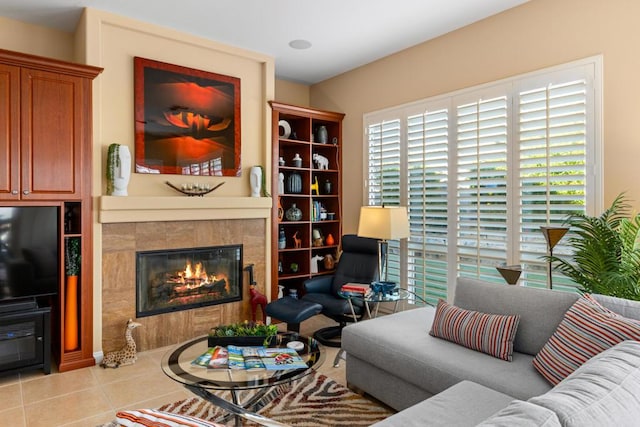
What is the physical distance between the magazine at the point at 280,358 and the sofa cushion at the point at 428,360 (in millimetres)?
517

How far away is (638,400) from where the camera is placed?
3.75 feet

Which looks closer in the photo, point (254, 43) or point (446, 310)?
point (446, 310)

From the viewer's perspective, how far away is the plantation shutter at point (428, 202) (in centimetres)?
402

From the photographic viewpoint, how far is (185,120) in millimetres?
3961

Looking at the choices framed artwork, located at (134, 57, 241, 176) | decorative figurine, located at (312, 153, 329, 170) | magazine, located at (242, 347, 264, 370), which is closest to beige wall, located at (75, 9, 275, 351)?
framed artwork, located at (134, 57, 241, 176)

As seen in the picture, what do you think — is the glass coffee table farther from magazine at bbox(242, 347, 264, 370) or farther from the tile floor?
the tile floor

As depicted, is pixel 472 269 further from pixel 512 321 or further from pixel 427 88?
pixel 427 88

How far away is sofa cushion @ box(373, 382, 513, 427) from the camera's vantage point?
1679 millimetres

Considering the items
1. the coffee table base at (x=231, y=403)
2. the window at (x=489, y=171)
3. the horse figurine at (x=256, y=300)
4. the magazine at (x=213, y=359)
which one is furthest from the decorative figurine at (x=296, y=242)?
Answer: the coffee table base at (x=231, y=403)

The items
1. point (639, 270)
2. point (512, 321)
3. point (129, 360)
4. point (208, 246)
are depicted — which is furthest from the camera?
point (208, 246)

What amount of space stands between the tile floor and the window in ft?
4.99

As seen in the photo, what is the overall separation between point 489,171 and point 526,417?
9.64 ft

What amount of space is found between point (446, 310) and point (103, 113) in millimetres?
3190

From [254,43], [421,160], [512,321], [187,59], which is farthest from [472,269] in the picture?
[187,59]
